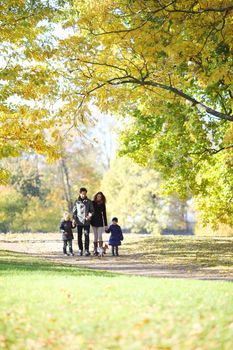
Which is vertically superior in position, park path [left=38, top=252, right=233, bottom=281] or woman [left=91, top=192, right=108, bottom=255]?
woman [left=91, top=192, right=108, bottom=255]

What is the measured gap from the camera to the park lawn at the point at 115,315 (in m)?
6.35

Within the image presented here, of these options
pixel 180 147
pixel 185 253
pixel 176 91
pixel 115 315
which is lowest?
pixel 115 315

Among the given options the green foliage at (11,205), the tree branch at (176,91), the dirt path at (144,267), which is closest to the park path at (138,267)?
the dirt path at (144,267)

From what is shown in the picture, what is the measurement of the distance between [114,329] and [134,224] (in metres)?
40.2

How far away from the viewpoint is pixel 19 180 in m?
48.6

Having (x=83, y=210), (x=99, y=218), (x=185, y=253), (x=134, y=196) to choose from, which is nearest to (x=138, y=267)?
(x=99, y=218)

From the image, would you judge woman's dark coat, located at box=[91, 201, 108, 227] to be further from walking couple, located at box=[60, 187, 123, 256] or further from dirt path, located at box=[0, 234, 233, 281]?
dirt path, located at box=[0, 234, 233, 281]

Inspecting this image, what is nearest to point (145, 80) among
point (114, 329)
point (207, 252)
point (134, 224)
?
point (207, 252)

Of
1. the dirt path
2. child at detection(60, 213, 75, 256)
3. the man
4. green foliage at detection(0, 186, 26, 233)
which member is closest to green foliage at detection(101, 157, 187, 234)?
green foliage at detection(0, 186, 26, 233)

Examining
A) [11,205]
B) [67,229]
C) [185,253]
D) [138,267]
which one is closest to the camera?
[138,267]

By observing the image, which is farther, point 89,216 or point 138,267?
point 89,216

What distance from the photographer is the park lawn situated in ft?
20.8

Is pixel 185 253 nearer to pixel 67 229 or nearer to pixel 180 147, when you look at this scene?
pixel 180 147

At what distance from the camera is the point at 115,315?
23.2 ft
